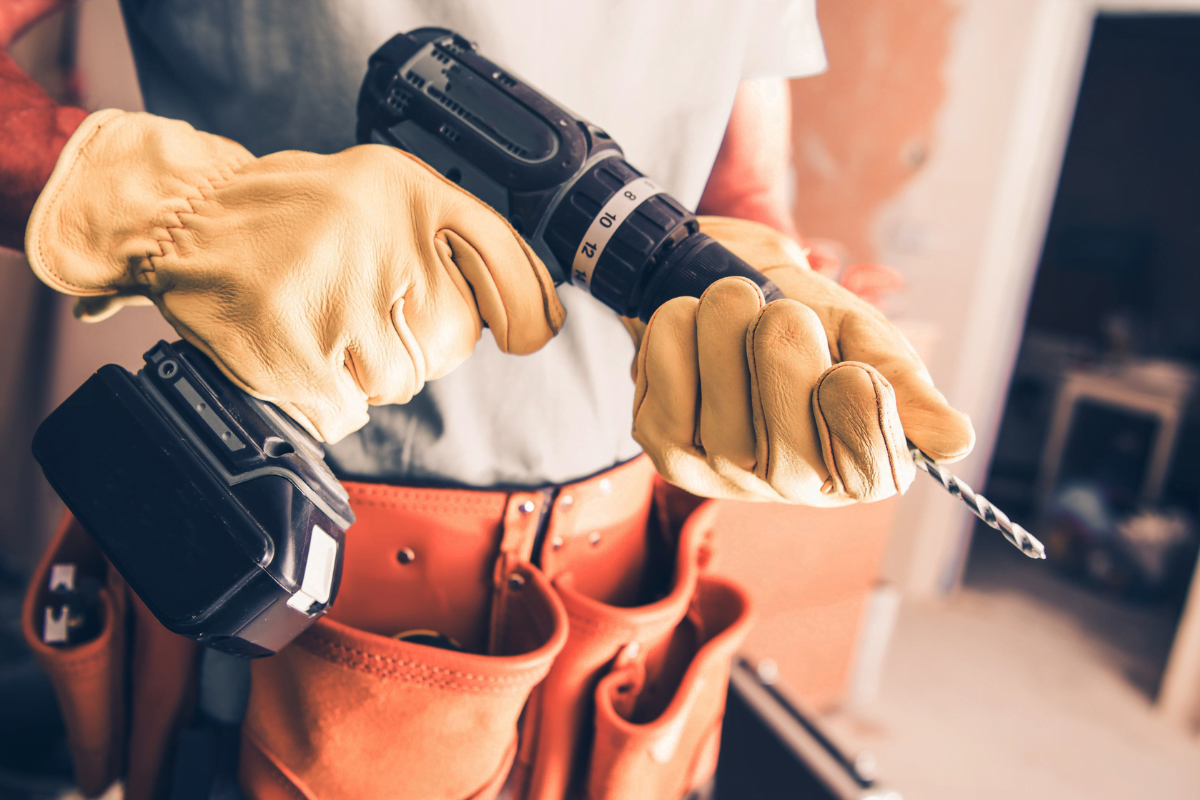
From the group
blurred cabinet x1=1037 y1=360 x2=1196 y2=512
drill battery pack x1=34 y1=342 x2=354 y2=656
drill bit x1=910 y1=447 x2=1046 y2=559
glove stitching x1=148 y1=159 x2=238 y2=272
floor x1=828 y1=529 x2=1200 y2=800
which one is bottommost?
floor x1=828 y1=529 x2=1200 y2=800

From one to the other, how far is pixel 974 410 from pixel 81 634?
2.15 metres

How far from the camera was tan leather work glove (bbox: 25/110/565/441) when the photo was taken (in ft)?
1.11

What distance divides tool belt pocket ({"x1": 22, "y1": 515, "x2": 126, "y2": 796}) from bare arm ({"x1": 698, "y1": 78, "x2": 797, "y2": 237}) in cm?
62

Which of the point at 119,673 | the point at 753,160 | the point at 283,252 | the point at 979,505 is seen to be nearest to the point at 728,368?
the point at 979,505

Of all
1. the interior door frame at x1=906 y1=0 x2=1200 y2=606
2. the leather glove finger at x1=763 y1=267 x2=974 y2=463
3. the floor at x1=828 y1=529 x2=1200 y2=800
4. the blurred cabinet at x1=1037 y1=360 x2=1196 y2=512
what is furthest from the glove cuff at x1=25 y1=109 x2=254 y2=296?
the blurred cabinet at x1=1037 y1=360 x2=1196 y2=512

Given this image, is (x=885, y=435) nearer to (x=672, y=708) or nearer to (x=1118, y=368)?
(x=672, y=708)

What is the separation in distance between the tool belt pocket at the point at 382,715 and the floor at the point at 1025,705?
0.96 meters

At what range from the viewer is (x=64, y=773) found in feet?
3.04

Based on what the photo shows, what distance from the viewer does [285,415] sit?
37 centimetres

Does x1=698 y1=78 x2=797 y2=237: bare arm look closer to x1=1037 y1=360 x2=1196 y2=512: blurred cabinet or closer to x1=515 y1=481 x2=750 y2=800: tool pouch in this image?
x1=515 y1=481 x2=750 y2=800: tool pouch

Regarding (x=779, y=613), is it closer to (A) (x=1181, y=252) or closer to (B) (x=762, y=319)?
(B) (x=762, y=319)

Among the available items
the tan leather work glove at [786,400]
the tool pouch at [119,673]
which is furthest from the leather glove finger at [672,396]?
the tool pouch at [119,673]

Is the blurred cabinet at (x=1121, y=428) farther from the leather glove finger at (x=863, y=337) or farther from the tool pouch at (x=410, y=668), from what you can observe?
the tool pouch at (x=410, y=668)

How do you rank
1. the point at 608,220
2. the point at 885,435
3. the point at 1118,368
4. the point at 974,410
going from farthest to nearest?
the point at 1118,368, the point at 974,410, the point at 608,220, the point at 885,435
